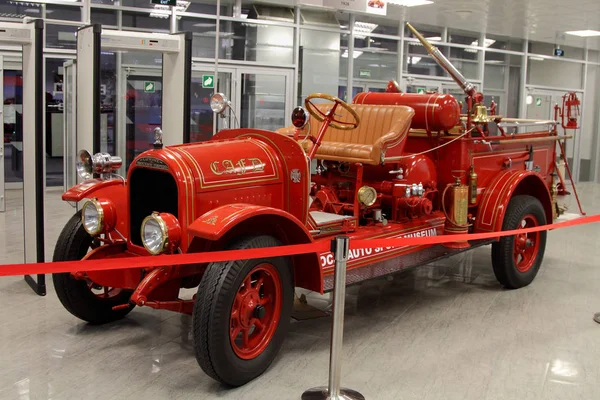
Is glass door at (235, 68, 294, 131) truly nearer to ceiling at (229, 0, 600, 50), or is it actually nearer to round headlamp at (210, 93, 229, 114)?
ceiling at (229, 0, 600, 50)

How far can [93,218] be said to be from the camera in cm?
416

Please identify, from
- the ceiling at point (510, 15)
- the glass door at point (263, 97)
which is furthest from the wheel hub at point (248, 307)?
the glass door at point (263, 97)

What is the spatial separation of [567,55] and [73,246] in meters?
14.2

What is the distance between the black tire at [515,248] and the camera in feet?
18.1

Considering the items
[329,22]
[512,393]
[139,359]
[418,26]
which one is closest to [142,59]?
[329,22]

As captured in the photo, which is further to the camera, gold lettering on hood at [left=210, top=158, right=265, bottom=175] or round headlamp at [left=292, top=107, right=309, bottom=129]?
round headlamp at [left=292, top=107, right=309, bottom=129]

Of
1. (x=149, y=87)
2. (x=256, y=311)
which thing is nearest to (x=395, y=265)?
(x=256, y=311)

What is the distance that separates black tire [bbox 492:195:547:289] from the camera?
5523 millimetres

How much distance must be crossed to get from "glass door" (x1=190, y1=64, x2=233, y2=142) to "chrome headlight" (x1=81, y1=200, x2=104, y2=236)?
653 centimetres

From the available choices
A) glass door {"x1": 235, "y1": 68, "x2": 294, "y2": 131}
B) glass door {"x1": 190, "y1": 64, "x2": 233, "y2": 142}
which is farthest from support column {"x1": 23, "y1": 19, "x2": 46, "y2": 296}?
glass door {"x1": 235, "y1": 68, "x2": 294, "y2": 131}

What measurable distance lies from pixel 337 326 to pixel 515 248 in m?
2.85

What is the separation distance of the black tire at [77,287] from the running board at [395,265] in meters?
1.41

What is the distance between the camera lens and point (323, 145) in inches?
199

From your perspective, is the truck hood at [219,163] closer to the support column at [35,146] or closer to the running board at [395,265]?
the running board at [395,265]
